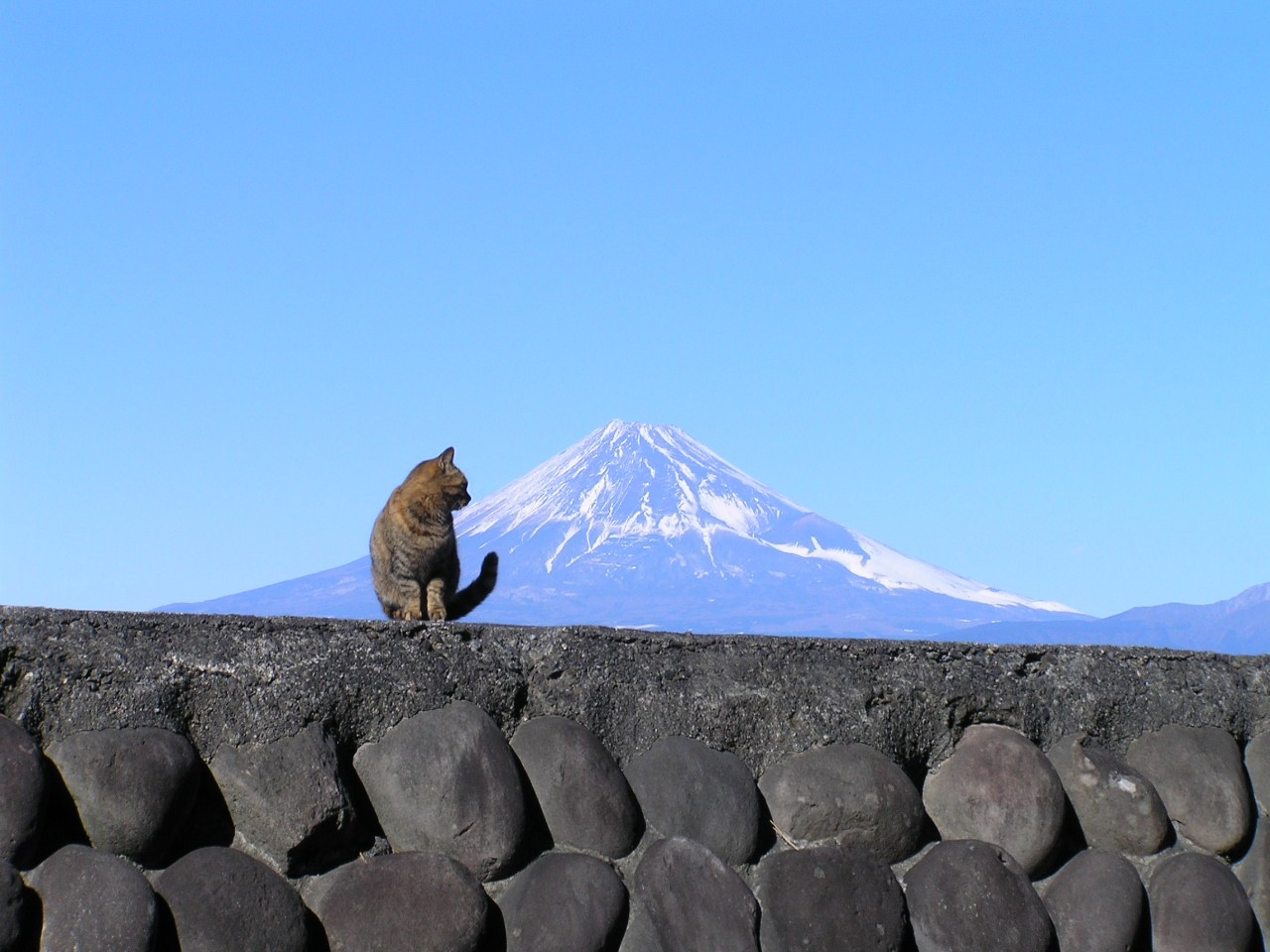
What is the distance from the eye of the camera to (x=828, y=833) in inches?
110

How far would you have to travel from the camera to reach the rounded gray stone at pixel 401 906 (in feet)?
7.84

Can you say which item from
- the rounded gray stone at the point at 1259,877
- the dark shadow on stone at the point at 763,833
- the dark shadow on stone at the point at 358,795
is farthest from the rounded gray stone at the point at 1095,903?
the dark shadow on stone at the point at 358,795

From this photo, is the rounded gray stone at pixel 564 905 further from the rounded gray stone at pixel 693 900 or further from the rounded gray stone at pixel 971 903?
the rounded gray stone at pixel 971 903

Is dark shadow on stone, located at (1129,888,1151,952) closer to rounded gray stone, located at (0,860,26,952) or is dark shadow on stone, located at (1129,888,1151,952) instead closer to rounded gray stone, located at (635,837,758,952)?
rounded gray stone, located at (635,837,758,952)

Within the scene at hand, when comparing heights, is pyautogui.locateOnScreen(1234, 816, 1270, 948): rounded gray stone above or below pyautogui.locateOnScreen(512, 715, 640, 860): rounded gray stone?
below

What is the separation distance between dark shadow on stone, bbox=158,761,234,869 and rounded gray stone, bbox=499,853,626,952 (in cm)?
55

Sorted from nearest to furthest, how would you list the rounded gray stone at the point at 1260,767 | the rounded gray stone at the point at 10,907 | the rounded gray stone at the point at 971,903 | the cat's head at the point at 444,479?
the rounded gray stone at the point at 10,907, the rounded gray stone at the point at 971,903, the rounded gray stone at the point at 1260,767, the cat's head at the point at 444,479

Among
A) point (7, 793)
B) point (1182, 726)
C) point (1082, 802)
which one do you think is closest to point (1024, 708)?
point (1082, 802)

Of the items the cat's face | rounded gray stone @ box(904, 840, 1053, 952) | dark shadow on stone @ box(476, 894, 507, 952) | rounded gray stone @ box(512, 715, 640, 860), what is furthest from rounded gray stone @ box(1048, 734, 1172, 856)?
the cat's face

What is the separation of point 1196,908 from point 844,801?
900 mm

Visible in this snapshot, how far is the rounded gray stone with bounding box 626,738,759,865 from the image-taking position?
8.91 feet

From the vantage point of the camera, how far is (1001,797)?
294 cm

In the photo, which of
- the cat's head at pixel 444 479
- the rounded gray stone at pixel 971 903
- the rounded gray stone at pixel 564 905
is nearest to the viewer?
the rounded gray stone at pixel 564 905

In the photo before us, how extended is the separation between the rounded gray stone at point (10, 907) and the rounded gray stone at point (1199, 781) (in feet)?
8.11
